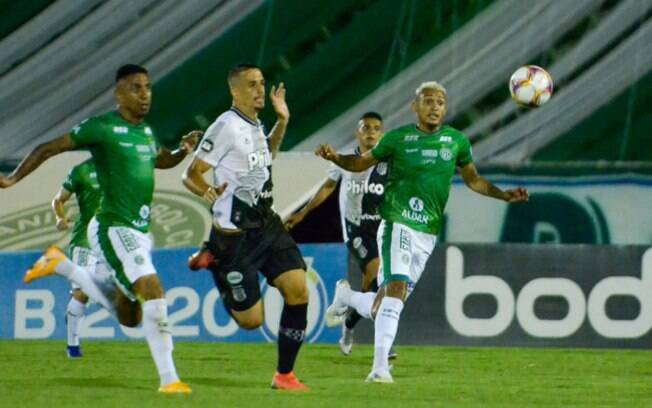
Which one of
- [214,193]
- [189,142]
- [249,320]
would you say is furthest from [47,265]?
[214,193]

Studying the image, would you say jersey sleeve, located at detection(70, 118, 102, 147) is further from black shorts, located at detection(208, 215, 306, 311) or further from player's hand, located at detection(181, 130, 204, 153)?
black shorts, located at detection(208, 215, 306, 311)

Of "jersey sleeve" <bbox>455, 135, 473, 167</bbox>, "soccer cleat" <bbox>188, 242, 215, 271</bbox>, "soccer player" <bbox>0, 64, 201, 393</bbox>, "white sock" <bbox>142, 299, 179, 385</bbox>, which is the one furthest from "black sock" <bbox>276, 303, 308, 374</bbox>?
"jersey sleeve" <bbox>455, 135, 473, 167</bbox>

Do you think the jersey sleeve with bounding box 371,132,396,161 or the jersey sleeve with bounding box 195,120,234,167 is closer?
the jersey sleeve with bounding box 195,120,234,167

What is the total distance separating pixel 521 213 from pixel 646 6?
2.87 metres

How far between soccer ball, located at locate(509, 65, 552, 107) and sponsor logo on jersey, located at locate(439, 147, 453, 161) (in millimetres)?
1269

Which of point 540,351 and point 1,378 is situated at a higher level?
point 540,351

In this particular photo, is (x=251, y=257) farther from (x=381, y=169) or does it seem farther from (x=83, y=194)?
(x=381, y=169)

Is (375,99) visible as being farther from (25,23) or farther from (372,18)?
(25,23)

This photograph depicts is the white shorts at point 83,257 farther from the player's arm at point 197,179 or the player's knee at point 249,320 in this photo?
the player's arm at point 197,179

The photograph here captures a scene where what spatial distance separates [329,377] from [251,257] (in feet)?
5.59

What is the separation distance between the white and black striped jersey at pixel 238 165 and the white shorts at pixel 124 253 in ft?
2.72

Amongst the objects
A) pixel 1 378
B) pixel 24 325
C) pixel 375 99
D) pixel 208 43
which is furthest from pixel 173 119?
pixel 1 378

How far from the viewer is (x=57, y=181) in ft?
56.3

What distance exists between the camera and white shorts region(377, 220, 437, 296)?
11.2 meters
